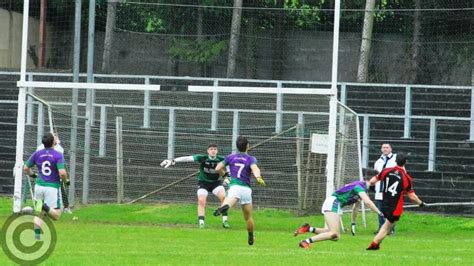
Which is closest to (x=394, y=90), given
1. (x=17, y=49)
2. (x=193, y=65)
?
(x=193, y=65)

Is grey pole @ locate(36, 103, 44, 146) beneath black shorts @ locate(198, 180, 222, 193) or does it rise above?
above

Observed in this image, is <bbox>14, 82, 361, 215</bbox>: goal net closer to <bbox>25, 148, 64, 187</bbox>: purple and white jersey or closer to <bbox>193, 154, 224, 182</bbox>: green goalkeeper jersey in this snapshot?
<bbox>193, 154, 224, 182</bbox>: green goalkeeper jersey

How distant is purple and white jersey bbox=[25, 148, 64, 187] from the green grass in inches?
41.8

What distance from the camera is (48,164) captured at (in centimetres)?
2439

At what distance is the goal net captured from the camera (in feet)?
102

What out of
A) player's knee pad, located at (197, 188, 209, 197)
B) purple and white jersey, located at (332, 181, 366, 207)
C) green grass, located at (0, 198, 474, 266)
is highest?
purple and white jersey, located at (332, 181, 366, 207)

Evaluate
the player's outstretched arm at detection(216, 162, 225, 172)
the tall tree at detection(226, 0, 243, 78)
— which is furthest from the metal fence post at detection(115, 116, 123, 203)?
the tall tree at detection(226, 0, 243, 78)

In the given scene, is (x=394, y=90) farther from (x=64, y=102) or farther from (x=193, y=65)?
(x=64, y=102)

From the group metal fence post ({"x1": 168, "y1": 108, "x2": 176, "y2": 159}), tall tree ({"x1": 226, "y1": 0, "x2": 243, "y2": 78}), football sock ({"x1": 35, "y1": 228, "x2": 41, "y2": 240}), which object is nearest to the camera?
football sock ({"x1": 35, "y1": 228, "x2": 41, "y2": 240})

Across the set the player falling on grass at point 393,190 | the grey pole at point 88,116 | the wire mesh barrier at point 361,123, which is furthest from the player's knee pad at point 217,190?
the player falling on grass at point 393,190

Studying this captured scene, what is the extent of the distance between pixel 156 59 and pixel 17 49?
463 centimetres

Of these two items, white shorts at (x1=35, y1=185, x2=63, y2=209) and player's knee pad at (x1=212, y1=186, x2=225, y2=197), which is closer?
white shorts at (x1=35, y1=185, x2=63, y2=209)

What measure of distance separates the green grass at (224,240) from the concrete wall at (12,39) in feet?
26.9

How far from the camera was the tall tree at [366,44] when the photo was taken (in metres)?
36.6
